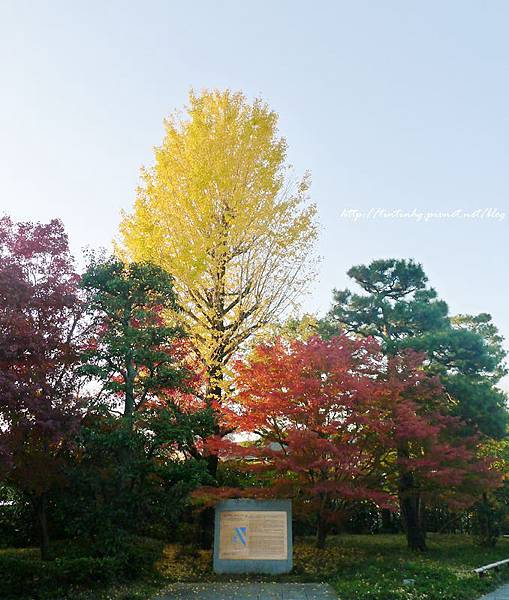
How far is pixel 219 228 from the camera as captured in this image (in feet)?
47.1

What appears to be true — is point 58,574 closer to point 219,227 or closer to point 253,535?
point 253,535

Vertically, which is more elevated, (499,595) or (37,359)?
(37,359)

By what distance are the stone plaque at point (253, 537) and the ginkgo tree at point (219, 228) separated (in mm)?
2179

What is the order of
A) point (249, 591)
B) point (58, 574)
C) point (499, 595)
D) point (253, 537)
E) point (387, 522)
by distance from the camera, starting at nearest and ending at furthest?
point (58, 574)
point (249, 591)
point (499, 595)
point (253, 537)
point (387, 522)

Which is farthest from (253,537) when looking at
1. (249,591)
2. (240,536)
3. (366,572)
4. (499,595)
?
(499,595)

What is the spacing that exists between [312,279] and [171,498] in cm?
649

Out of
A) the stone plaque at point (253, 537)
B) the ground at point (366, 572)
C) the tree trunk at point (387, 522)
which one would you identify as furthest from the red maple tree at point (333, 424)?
the tree trunk at point (387, 522)

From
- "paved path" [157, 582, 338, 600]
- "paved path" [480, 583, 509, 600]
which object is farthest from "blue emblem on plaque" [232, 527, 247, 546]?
"paved path" [480, 583, 509, 600]

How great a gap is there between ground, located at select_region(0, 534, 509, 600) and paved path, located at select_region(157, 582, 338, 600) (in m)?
0.18

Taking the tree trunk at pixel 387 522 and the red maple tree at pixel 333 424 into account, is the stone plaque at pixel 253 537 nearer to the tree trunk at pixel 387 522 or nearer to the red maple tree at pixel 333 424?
the red maple tree at pixel 333 424

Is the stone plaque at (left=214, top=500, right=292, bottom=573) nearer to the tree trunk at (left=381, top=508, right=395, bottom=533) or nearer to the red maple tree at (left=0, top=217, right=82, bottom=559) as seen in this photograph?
the red maple tree at (left=0, top=217, right=82, bottom=559)

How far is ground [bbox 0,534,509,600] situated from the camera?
30.9 feet

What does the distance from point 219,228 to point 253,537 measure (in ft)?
23.3

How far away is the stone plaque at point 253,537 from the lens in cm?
1177
